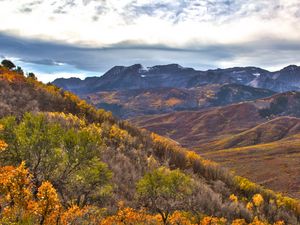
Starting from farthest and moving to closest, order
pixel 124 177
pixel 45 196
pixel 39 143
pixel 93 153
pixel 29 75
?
pixel 29 75 → pixel 124 177 → pixel 93 153 → pixel 39 143 → pixel 45 196

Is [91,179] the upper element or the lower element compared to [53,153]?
lower

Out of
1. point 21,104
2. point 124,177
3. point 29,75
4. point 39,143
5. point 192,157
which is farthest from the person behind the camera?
point 29,75

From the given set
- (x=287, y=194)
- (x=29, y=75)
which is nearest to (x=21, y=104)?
(x=29, y=75)

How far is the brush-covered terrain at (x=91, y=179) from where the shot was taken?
28.9 meters

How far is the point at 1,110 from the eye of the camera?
106m

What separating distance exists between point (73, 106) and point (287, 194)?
103636 mm

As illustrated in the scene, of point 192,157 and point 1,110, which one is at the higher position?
point 1,110

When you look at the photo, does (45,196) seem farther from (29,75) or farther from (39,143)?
(29,75)

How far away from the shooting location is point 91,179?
152 ft

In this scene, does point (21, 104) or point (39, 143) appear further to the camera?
point (21, 104)

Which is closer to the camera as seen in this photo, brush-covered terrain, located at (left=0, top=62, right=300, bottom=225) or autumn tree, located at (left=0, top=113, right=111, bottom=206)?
brush-covered terrain, located at (left=0, top=62, right=300, bottom=225)

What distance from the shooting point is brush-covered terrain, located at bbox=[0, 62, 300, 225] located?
28875 millimetres

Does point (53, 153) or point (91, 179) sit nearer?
point (53, 153)

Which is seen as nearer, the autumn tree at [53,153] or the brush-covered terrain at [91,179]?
the brush-covered terrain at [91,179]
